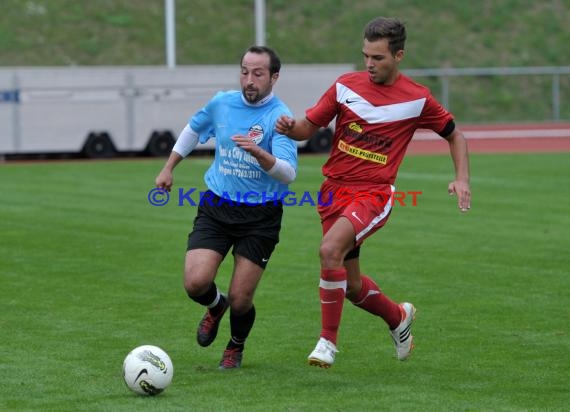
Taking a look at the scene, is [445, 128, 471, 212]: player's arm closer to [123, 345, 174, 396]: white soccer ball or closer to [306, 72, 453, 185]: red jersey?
[306, 72, 453, 185]: red jersey

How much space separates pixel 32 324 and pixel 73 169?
15.4 metres

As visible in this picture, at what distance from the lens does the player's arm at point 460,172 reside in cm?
744

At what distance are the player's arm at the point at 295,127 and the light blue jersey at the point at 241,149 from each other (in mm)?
105

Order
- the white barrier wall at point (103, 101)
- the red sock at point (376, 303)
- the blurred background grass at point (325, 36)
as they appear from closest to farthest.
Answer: the red sock at point (376, 303), the white barrier wall at point (103, 101), the blurred background grass at point (325, 36)

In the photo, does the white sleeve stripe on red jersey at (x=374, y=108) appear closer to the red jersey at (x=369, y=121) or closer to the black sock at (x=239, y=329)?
the red jersey at (x=369, y=121)

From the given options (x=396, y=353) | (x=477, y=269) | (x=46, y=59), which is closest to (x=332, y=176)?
(x=396, y=353)

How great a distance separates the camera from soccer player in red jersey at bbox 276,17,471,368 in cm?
739

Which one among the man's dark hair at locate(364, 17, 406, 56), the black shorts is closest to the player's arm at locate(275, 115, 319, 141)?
the black shorts

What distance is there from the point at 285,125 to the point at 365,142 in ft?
1.77

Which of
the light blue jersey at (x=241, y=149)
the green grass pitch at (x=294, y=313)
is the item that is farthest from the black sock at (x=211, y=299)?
the light blue jersey at (x=241, y=149)

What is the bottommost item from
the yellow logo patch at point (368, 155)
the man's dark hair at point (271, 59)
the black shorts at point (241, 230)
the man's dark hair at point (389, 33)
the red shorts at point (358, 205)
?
the black shorts at point (241, 230)

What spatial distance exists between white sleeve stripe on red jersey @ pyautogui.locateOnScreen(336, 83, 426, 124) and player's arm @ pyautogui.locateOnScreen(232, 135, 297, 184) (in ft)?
1.80

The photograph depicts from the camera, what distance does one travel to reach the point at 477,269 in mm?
11945

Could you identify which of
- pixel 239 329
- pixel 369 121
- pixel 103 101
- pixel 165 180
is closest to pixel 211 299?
pixel 239 329
